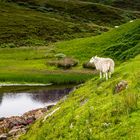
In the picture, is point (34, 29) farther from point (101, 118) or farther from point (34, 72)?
point (101, 118)

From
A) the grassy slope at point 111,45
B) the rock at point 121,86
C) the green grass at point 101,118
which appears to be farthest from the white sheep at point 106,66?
the grassy slope at point 111,45

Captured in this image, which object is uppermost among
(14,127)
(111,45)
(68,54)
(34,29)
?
(34,29)

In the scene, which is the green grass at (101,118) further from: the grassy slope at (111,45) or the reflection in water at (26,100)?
the grassy slope at (111,45)

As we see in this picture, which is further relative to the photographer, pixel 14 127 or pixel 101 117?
pixel 14 127

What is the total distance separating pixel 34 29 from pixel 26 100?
111 m

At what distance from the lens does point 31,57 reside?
3784 inches

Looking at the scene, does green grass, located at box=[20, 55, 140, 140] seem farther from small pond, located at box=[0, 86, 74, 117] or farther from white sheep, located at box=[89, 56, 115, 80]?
small pond, located at box=[0, 86, 74, 117]

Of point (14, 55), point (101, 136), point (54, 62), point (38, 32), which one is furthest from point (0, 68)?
point (38, 32)

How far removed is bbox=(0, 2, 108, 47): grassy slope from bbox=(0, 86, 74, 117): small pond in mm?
71756

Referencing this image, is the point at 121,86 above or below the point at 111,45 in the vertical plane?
above

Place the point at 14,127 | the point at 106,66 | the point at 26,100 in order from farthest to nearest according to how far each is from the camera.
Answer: the point at 26,100 → the point at 14,127 → the point at 106,66

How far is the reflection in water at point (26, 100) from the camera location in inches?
2085

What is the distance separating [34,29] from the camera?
168 metres

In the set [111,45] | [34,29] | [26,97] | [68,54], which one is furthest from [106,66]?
[34,29]
